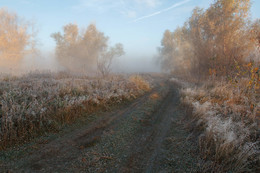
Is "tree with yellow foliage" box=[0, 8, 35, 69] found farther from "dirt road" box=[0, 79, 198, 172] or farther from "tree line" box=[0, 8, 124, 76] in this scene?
"dirt road" box=[0, 79, 198, 172]

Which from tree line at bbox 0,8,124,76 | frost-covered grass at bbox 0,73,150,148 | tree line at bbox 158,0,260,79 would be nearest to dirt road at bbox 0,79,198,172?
frost-covered grass at bbox 0,73,150,148

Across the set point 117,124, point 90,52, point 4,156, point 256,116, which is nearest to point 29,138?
point 4,156

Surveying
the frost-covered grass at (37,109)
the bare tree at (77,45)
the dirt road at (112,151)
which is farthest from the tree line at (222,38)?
the bare tree at (77,45)

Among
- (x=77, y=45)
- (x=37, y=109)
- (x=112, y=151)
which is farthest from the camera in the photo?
(x=77, y=45)

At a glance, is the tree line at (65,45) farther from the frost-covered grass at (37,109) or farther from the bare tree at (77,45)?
the frost-covered grass at (37,109)

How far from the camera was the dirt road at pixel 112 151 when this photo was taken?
238 centimetres

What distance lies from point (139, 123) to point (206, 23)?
12365 mm

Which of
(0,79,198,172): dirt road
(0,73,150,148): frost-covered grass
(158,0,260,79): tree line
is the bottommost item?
(0,79,198,172): dirt road

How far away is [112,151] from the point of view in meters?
2.90

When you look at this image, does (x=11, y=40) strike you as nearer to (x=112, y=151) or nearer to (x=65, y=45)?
(x=65, y=45)

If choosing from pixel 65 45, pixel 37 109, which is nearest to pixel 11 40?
pixel 65 45

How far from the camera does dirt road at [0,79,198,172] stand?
7.82 feet

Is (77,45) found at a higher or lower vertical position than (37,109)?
higher

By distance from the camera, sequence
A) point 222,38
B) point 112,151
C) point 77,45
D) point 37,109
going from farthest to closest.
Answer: point 77,45 < point 222,38 < point 37,109 < point 112,151
